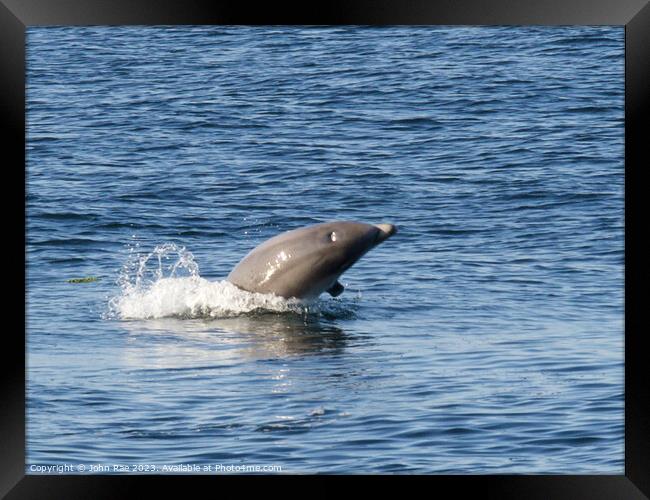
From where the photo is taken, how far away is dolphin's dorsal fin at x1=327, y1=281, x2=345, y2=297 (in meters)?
20.3

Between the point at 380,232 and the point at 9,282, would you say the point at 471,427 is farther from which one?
the point at 380,232

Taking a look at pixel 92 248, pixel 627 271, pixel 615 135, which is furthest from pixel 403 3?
pixel 615 135

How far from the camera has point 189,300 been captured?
66.1 ft

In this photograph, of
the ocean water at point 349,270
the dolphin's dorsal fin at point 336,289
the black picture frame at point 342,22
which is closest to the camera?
the black picture frame at point 342,22

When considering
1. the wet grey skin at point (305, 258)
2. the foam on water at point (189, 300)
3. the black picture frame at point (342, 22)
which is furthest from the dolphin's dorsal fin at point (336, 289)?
the black picture frame at point (342, 22)

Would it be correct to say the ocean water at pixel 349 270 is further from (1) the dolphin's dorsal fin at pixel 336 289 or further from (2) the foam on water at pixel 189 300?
(1) the dolphin's dorsal fin at pixel 336 289

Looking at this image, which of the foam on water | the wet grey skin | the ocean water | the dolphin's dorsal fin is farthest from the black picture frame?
the dolphin's dorsal fin

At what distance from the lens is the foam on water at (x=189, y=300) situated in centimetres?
1988

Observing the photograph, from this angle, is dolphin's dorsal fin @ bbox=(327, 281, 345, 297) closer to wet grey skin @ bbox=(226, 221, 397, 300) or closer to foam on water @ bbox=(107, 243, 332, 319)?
wet grey skin @ bbox=(226, 221, 397, 300)

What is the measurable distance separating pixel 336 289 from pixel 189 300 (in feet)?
7.64

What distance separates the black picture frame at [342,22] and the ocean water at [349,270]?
19.7 inches

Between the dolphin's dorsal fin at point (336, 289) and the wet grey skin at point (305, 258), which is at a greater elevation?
the wet grey skin at point (305, 258)

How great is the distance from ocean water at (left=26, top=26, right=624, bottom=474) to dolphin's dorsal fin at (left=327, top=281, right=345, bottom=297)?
313mm

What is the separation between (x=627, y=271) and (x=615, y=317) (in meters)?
7.24
